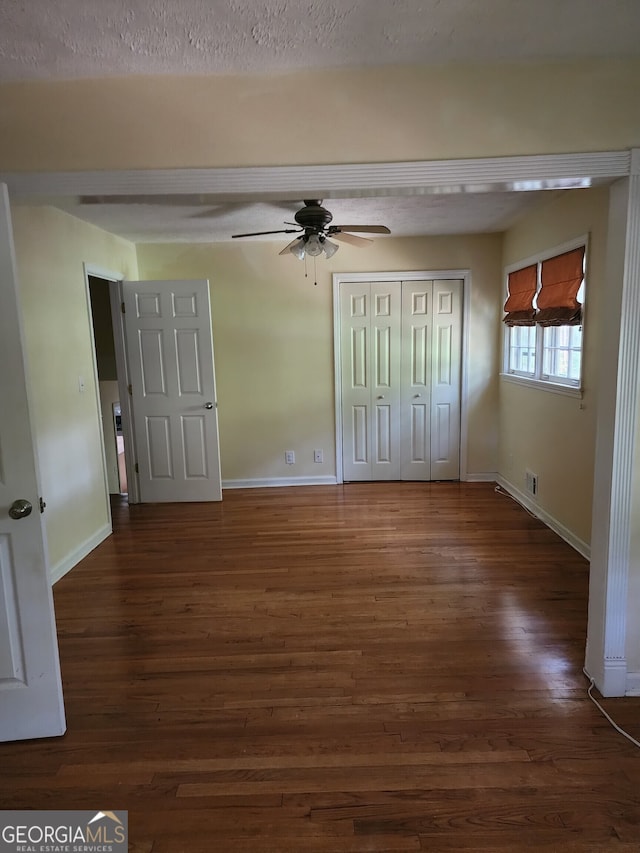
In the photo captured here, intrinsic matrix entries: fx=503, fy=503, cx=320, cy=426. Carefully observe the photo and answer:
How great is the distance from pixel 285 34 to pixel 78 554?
3.36m

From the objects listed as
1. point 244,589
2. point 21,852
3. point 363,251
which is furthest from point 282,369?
point 21,852

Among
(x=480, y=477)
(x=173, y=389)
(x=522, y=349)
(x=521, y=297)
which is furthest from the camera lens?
(x=480, y=477)

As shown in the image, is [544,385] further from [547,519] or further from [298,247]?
[298,247]

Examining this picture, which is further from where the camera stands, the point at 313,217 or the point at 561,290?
the point at 561,290

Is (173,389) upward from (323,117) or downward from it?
downward

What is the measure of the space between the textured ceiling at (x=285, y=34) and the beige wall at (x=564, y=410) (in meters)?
1.25

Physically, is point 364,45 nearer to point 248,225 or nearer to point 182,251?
point 248,225

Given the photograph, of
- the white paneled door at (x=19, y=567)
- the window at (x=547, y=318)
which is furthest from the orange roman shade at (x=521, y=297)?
the white paneled door at (x=19, y=567)

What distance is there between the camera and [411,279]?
16.1ft

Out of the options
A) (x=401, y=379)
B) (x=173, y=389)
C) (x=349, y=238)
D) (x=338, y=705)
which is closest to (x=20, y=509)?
(x=338, y=705)

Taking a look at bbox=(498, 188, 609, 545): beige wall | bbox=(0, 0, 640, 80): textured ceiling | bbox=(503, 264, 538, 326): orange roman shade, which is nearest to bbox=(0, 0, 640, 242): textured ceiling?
bbox=(0, 0, 640, 80): textured ceiling

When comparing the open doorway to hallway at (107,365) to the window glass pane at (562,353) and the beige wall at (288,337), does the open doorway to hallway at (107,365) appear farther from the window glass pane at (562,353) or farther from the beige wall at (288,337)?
the window glass pane at (562,353)

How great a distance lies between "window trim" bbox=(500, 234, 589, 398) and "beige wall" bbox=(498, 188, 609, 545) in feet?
0.12

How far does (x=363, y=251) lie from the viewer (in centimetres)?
487
